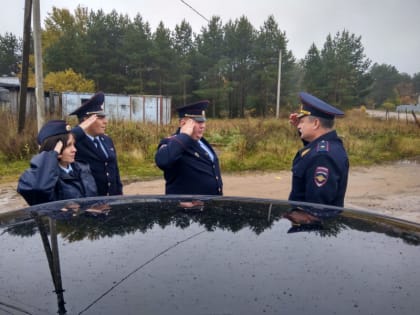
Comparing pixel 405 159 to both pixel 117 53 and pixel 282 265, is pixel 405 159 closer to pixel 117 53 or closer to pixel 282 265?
pixel 282 265

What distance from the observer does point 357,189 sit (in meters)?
8.75

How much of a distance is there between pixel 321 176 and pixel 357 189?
6.48m

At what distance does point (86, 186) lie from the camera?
297 centimetres

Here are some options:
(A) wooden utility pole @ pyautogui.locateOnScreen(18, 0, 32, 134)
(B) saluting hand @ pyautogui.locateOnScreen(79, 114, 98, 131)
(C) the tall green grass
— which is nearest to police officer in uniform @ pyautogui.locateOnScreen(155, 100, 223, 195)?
(B) saluting hand @ pyautogui.locateOnScreen(79, 114, 98, 131)

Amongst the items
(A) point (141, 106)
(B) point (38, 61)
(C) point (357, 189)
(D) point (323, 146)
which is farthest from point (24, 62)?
(A) point (141, 106)

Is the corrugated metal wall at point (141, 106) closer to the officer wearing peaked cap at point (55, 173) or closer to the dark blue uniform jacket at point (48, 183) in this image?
the officer wearing peaked cap at point (55, 173)

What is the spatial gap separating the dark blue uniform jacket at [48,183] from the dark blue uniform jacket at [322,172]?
1.58m

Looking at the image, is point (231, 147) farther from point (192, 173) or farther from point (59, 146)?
point (59, 146)

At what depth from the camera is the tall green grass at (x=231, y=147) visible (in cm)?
1041

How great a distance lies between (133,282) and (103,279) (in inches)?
4.0

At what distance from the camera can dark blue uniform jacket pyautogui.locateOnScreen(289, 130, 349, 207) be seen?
9.12ft

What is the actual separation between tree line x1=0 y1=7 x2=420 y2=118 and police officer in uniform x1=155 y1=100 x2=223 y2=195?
1573 inches

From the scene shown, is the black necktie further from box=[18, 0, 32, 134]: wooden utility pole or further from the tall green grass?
box=[18, 0, 32, 134]: wooden utility pole

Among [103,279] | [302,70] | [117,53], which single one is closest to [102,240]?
[103,279]
